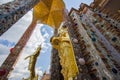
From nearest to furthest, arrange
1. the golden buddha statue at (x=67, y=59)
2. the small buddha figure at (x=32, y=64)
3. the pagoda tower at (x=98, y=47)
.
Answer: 1. the pagoda tower at (x=98, y=47)
2. the golden buddha statue at (x=67, y=59)
3. the small buddha figure at (x=32, y=64)

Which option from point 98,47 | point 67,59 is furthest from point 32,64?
point 98,47

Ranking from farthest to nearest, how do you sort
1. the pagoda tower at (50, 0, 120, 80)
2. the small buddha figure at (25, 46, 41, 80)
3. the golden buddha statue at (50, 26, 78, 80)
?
1. the small buddha figure at (25, 46, 41, 80)
2. the golden buddha statue at (50, 26, 78, 80)
3. the pagoda tower at (50, 0, 120, 80)

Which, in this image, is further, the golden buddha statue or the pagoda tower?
the golden buddha statue

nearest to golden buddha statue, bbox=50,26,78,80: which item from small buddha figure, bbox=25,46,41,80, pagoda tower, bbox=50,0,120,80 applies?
pagoda tower, bbox=50,0,120,80

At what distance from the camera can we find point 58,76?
14.8 feet

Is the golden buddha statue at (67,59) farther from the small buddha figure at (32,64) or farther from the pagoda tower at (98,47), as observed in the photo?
the small buddha figure at (32,64)

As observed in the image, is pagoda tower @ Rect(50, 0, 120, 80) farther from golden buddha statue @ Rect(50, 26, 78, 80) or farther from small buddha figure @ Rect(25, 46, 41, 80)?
small buddha figure @ Rect(25, 46, 41, 80)

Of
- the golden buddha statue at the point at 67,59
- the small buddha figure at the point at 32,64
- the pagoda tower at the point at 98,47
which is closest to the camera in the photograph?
the pagoda tower at the point at 98,47

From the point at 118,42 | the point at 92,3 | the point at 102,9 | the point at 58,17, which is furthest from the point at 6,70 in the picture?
the point at 58,17

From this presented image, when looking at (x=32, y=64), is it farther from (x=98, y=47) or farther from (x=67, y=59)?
(x=98, y=47)

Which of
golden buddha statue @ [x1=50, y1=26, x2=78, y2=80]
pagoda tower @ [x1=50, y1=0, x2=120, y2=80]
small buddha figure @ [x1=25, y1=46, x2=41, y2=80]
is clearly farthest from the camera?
small buddha figure @ [x1=25, y1=46, x2=41, y2=80]

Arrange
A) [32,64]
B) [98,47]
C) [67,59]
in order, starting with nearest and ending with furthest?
[67,59] < [98,47] < [32,64]

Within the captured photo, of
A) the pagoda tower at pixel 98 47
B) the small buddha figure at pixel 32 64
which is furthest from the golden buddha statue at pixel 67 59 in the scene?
the small buddha figure at pixel 32 64

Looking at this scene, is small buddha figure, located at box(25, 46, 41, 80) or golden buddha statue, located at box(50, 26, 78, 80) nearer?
golden buddha statue, located at box(50, 26, 78, 80)
